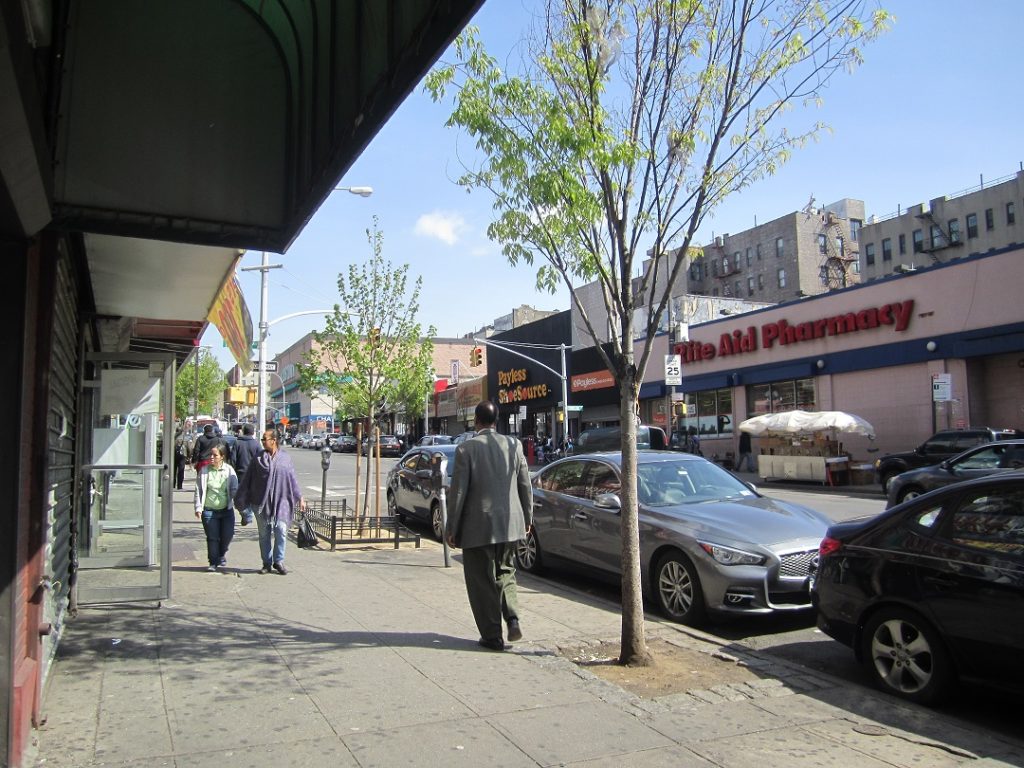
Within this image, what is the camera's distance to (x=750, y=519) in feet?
24.3

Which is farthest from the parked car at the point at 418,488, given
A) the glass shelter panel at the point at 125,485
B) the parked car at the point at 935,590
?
the parked car at the point at 935,590

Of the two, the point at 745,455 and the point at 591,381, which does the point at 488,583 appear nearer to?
the point at 745,455

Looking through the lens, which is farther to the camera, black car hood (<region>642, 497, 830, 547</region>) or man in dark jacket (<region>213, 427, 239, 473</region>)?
man in dark jacket (<region>213, 427, 239, 473</region>)

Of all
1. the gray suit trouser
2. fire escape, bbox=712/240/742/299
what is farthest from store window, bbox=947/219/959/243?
the gray suit trouser

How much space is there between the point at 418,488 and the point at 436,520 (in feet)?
4.43

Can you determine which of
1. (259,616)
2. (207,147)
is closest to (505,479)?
(259,616)

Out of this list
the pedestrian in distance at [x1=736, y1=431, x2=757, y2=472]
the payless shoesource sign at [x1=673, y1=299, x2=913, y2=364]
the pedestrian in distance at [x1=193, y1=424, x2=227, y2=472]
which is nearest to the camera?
the pedestrian in distance at [x1=193, y1=424, x2=227, y2=472]

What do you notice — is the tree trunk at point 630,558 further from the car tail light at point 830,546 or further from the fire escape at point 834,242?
the fire escape at point 834,242

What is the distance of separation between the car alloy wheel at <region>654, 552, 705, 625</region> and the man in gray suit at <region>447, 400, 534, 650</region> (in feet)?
5.88

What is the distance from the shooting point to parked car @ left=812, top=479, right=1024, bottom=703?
14.9ft

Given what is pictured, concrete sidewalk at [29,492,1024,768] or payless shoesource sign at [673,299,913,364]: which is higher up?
payless shoesource sign at [673,299,913,364]

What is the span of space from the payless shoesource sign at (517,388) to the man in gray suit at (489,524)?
42.0 metres

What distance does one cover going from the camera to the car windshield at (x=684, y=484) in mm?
8109

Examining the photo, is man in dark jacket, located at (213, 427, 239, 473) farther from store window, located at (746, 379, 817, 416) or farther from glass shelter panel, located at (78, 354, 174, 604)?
store window, located at (746, 379, 817, 416)
